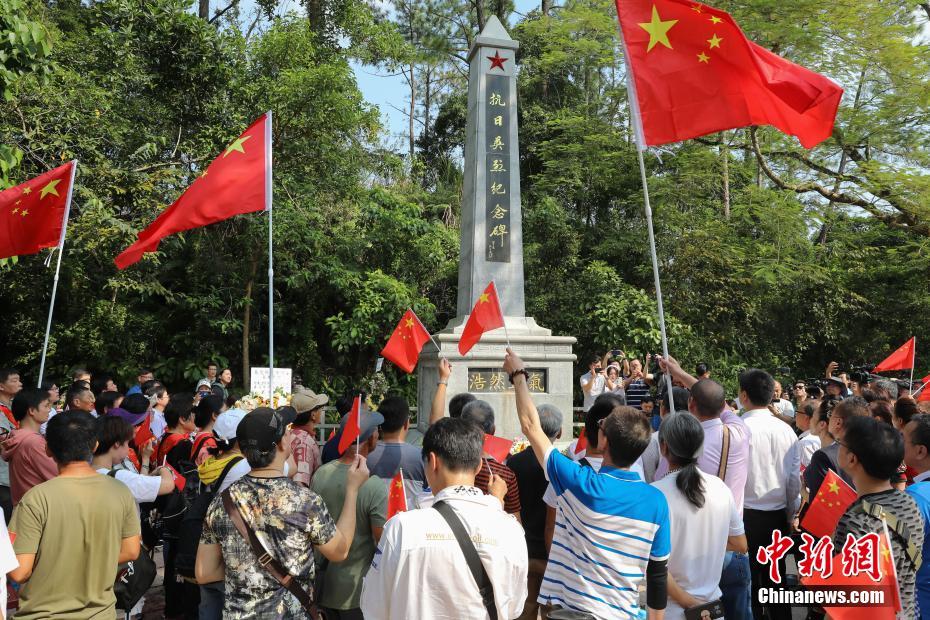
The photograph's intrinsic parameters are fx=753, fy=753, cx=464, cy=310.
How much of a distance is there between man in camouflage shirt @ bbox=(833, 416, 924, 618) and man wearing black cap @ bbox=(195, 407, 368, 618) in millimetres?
1827

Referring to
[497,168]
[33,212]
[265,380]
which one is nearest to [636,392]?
[497,168]

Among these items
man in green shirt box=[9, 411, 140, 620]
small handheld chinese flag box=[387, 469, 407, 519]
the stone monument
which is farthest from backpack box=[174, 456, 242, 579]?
the stone monument

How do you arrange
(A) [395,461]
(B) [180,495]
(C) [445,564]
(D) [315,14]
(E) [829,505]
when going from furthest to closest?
1. (D) [315,14]
2. (B) [180,495]
3. (A) [395,461]
4. (E) [829,505]
5. (C) [445,564]

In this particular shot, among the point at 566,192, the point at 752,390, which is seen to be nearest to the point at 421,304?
the point at 566,192

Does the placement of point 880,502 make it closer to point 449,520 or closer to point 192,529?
point 449,520

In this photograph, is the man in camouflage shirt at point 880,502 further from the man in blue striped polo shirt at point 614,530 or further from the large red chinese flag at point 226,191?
the large red chinese flag at point 226,191

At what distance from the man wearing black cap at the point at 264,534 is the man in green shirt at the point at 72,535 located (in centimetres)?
50

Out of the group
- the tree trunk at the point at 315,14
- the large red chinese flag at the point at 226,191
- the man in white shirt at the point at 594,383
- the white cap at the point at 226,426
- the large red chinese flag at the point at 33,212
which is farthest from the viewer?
the tree trunk at the point at 315,14

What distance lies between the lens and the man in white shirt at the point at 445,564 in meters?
2.06

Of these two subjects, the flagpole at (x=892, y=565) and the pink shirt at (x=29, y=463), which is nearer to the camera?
the flagpole at (x=892, y=565)

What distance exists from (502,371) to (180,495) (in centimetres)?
626

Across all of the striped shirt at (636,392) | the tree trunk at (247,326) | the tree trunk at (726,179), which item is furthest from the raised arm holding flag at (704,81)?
the tree trunk at (726,179)

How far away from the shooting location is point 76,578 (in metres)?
2.83

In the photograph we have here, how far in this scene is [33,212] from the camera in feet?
22.2
